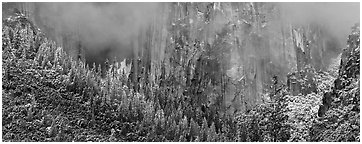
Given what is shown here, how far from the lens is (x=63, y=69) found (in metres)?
79.4

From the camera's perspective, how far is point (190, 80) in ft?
291

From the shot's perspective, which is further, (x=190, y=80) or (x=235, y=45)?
(x=235, y=45)

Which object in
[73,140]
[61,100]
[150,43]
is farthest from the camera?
[150,43]

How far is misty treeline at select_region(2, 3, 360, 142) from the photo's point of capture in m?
73.1

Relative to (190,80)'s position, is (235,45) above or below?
above

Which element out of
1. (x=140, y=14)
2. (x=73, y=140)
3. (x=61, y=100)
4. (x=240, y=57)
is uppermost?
(x=140, y=14)

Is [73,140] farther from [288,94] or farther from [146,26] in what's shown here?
[288,94]

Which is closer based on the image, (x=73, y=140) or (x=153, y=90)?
(x=73, y=140)

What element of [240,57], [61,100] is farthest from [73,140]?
[240,57]

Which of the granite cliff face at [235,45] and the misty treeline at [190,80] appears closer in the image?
the misty treeline at [190,80]

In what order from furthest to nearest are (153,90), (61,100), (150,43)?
(150,43)
(153,90)
(61,100)

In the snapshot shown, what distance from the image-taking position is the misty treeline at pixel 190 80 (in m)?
73.1

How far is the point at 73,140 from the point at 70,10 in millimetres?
22952

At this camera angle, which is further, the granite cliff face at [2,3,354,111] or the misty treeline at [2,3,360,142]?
the granite cliff face at [2,3,354,111]
